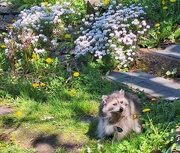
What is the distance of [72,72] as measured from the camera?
713 cm

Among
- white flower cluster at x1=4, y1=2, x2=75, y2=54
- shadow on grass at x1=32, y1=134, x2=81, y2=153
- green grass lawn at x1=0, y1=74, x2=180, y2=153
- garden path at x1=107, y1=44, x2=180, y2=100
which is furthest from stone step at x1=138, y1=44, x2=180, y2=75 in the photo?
shadow on grass at x1=32, y1=134, x2=81, y2=153

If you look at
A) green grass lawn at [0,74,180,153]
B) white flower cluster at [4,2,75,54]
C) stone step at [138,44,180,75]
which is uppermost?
white flower cluster at [4,2,75,54]

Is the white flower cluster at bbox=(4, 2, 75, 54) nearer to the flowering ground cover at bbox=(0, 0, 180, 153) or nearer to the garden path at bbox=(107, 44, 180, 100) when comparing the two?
the flowering ground cover at bbox=(0, 0, 180, 153)

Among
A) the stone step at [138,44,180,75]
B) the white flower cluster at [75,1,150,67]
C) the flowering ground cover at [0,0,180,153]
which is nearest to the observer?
the flowering ground cover at [0,0,180,153]

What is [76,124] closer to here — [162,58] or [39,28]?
Result: [162,58]

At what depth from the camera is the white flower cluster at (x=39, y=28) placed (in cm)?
782

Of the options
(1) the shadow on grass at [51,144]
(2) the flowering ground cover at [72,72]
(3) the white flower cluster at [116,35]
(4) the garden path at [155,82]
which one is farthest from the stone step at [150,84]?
(1) the shadow on grass at [51,144]

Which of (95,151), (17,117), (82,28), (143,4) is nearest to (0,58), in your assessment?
(82,28)

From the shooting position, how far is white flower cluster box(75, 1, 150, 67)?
7070 mm

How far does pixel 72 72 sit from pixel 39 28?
4.84 feet

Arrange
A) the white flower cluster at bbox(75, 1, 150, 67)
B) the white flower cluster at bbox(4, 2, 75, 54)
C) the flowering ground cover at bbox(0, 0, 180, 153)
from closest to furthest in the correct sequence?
the flowering ground cover at bbox(0, 0, 180, 153) → the white flower cluster at bbox(75, 1, 150, 67) → the white flower cluster at bbox(4, 2, 75, 54)

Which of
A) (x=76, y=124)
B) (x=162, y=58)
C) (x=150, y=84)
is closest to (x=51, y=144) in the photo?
(x=76, y=124)

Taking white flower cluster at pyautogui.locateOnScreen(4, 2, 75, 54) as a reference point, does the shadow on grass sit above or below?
below

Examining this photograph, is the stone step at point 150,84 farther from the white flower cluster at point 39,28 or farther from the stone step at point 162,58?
the white flower cluster at point 39,28
